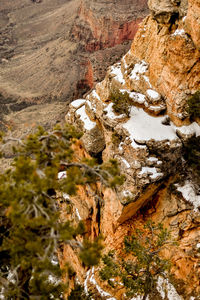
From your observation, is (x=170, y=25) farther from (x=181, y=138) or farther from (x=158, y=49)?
(x=181, y=138)

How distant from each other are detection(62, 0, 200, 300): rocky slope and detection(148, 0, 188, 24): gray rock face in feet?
0.18

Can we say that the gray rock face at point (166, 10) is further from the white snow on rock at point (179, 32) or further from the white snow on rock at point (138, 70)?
the white snow on rock at point (138, 70)

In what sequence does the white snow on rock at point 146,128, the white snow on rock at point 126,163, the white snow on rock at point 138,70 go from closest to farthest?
the white snow on rock at point 126,163 < the white snow on rock at point 146,128 < the white snow on rock at point 138,70

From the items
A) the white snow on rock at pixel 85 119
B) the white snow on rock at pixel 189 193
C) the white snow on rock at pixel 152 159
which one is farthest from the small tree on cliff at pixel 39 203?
the white snow on rock at pixel 85 119

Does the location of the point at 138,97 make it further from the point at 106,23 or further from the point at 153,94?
the point at 106,23

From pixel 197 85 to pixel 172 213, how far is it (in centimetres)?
798

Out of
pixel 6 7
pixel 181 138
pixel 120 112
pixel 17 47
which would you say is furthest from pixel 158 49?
pixel 6 7

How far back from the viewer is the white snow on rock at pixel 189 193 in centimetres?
1342

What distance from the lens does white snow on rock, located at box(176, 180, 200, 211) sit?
13.4 metres

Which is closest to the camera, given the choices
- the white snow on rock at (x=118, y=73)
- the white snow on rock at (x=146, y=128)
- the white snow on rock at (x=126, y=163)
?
the white snow on rock at (x=126, y=163)

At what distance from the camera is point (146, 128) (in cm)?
1458

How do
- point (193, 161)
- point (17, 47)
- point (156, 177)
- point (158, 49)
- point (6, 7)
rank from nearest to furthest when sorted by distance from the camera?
point (156, 177) → point (193, 161) → point (158, 49) → point (17, 47) → point (6, 7)

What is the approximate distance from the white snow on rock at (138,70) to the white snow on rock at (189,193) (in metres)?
8.00

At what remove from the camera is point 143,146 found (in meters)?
13.8
